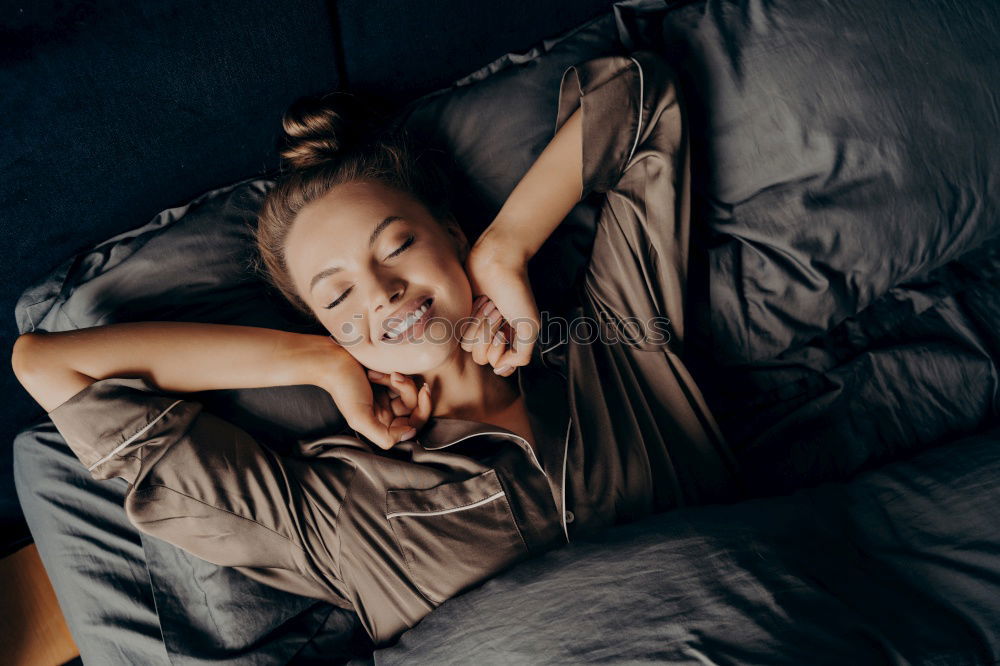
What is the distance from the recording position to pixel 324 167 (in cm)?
130

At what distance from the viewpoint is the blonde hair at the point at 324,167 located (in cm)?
129

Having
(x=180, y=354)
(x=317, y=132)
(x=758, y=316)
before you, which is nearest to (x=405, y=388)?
(x=180, y=354)

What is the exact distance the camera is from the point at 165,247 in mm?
1335

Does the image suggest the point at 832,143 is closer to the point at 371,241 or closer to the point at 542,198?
the point at 542,198

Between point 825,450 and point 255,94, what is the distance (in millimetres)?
1584

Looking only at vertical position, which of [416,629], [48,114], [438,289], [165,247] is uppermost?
[48,114]

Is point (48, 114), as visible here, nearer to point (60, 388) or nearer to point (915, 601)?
point (60, 388)

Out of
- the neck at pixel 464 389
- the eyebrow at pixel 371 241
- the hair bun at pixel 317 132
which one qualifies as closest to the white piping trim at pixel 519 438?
the neck at pixel 464 389

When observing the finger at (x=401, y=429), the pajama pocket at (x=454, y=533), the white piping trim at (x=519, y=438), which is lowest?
the pajama pocket at (x=454, y=533)

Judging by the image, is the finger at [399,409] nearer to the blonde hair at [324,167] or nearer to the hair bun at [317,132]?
the blonde hair at [324,167]

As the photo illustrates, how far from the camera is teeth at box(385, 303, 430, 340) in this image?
1158mm

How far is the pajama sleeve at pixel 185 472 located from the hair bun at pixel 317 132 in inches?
22.8

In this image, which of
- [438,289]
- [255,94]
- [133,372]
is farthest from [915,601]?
[255,94]

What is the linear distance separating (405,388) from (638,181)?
0.70 meters
